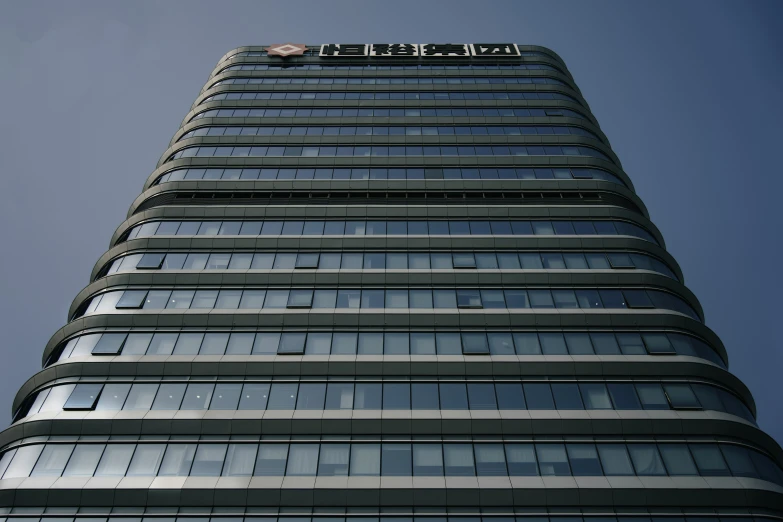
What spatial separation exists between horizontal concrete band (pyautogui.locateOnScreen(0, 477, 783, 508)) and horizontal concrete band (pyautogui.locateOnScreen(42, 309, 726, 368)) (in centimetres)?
995

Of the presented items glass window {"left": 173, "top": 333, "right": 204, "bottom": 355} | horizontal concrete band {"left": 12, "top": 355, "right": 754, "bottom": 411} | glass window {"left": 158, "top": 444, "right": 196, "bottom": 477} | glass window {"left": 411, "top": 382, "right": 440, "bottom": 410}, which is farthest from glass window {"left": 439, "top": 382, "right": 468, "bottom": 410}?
A: glass window {"left": 173, "top": 333, "right": 204, "bottom": 355}

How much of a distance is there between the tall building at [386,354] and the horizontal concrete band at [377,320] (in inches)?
5.0

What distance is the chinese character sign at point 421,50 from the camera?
2623 inches

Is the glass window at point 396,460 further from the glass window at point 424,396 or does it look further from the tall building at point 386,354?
the glass window at point 424,396

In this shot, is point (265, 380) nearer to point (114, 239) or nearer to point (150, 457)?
point (150, 457)

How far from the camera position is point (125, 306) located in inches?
1467

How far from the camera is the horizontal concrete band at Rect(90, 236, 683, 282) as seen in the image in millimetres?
41438

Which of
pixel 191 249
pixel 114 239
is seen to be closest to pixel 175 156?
pixel 114 239

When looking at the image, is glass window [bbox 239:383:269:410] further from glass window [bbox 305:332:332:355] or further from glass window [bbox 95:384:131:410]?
glass window [bbox 95:384:131:410]

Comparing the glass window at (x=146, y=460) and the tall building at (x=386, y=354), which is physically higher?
the tall building at (x=386, y=354)

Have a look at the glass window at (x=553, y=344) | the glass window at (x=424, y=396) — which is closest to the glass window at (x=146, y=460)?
the glass window at (x=424, y=396)

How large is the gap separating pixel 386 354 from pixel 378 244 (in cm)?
967

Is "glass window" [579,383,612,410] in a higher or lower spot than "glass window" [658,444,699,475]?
higher

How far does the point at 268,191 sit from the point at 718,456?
33.5 meters
